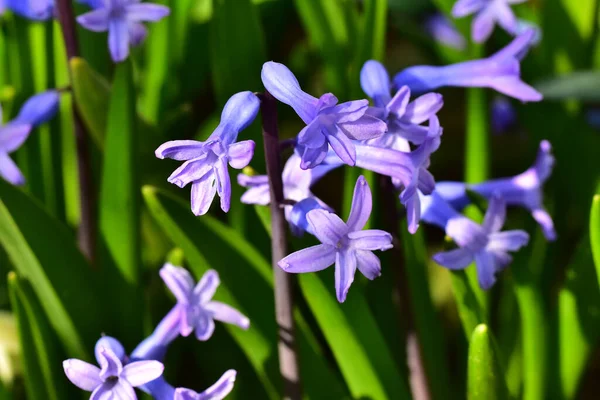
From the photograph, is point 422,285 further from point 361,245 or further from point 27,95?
point 27,95

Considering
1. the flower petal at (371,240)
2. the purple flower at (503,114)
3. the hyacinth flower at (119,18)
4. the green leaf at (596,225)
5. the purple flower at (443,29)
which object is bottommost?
the purple flower at (503,114)

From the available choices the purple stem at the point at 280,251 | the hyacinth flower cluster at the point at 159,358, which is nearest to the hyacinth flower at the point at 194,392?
the hyacinth flower cluster at the point at 159,358

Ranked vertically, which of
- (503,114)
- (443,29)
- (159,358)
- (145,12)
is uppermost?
(145,12)

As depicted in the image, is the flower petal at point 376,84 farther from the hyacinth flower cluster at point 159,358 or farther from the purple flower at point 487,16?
the purple flower at point 487,16

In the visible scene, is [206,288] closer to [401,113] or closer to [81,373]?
[81,373]

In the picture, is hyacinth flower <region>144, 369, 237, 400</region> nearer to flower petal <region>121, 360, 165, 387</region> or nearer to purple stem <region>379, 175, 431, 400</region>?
flower petal <region>121, 360, 165, 387</region>

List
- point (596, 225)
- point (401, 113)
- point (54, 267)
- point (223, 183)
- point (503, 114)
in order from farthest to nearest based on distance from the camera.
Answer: point (503, 114) < point (54, 267) < point (596, 225) < point (401, 113) < point (223, 183)

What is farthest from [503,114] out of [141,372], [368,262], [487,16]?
[141,372]
